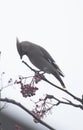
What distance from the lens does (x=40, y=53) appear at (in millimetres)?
6934

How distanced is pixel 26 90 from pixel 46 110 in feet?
0.97

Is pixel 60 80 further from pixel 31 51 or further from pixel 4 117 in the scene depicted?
pixel 4 117

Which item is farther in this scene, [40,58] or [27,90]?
[40,58]

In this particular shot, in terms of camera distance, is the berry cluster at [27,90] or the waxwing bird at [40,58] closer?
the berry cluster at [27,90]

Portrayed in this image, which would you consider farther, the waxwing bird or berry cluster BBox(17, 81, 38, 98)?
the waxwing bird

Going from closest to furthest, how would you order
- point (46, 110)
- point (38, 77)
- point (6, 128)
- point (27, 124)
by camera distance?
1. point (46, 110)
2. point (38, 77)
3. point (27, 124)
4. point (6, 128)

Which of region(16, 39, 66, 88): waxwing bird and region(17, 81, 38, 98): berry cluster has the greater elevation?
region(16, 39, 66, 88): waxwing bird

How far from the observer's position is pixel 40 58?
22.2 feet

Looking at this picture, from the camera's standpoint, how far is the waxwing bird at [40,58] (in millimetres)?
5512

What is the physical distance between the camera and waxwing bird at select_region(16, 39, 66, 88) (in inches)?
217

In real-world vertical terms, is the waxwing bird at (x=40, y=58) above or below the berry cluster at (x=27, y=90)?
above

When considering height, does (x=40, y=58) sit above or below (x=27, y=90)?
above

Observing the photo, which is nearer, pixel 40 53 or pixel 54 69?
pixel 54 69

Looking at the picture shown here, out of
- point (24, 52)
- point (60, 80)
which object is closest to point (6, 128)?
point (24, 52)
